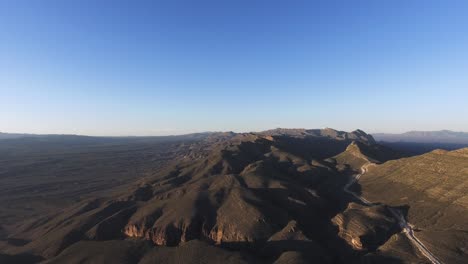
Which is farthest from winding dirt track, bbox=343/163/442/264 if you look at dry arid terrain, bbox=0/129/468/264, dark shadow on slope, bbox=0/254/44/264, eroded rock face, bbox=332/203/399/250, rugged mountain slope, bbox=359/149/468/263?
dark shadow on slope, bbox=0/254/44/264

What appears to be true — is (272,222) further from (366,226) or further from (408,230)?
(408,230)

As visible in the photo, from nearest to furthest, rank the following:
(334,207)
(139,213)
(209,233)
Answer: (209,233), (139,213), (334,207)

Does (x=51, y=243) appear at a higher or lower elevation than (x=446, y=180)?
lower

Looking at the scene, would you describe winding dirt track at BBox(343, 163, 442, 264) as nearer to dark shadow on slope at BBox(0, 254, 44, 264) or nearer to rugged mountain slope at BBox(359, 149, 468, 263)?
rugged mountain slope at BBox(359, 149, 468, 263)

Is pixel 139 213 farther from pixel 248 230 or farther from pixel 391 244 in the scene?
pixel 391 244

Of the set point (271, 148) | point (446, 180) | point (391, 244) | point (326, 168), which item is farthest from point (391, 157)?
point (391, 244)

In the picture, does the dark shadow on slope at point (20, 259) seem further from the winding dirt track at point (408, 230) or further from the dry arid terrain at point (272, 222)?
the winding dirt track at point (408, 230)

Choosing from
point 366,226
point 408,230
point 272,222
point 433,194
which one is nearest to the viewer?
point 408,230

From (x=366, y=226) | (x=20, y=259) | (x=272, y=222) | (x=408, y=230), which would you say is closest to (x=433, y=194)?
(x=408, y=230)
